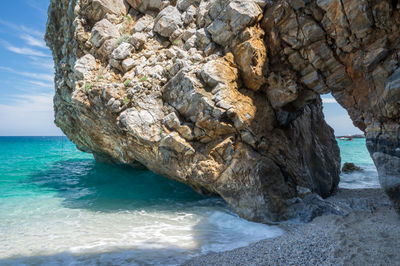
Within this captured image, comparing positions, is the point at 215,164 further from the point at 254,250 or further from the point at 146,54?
the point at 146,54

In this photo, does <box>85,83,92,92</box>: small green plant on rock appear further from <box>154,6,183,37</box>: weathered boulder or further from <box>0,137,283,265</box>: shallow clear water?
<box>0,137,283,265</box>: shallow clear water

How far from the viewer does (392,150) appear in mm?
5035

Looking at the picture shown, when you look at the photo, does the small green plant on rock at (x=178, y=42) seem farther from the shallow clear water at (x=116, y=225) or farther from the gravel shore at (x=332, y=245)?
the gravel shore at (x=332, y=245)

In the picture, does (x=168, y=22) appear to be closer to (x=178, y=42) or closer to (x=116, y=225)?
(x=178, y=42)

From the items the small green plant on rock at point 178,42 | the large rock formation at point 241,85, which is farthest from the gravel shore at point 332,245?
the small green plant on rock at point 178,42

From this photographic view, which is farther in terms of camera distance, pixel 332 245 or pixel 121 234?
pixel 121 234

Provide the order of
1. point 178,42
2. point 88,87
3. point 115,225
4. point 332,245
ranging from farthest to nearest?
point 88,87, point 178,42, point 115,225, point 332,245

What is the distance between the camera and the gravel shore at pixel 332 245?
156 inches

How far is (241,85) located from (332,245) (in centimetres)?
536

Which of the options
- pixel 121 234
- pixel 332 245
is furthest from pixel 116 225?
pixel 332 245

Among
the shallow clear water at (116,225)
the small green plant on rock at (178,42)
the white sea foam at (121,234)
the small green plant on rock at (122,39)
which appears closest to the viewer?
the white sea foam at (121,234)

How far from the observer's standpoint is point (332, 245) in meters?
4.44

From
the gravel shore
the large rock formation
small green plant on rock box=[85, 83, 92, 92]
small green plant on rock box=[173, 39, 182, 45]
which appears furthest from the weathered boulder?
the gravel shore

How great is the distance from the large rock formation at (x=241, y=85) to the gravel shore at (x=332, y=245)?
0.88 meters
